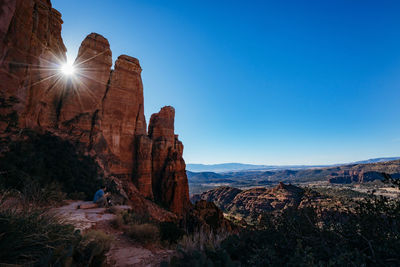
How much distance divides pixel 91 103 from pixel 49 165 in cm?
1172

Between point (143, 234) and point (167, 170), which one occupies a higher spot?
point (167, 170)

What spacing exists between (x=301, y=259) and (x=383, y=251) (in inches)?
49.3

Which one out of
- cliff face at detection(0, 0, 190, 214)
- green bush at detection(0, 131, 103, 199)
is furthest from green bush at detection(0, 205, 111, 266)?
cliff face at detection(0, 0, 190, 214)

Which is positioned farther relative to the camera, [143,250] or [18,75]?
[18,75]

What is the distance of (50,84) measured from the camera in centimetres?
2070

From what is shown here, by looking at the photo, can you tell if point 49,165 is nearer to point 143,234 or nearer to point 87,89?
point 87,89

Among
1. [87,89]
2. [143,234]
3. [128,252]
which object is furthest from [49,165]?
[128,252]

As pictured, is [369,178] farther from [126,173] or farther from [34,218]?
[34,218]

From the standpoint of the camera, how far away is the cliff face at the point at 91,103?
600 inches

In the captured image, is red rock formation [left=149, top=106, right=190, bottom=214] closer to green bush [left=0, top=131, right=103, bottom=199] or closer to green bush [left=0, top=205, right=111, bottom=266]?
green bush [left=0, top=131, right=103, bottom=199]

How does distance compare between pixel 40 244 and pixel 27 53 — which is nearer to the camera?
pixel 40 244

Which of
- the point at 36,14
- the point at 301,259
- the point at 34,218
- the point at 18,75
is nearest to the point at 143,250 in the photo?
the point at 34,218

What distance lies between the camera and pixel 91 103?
971 inches

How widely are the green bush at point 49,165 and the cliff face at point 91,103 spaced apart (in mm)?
1667
